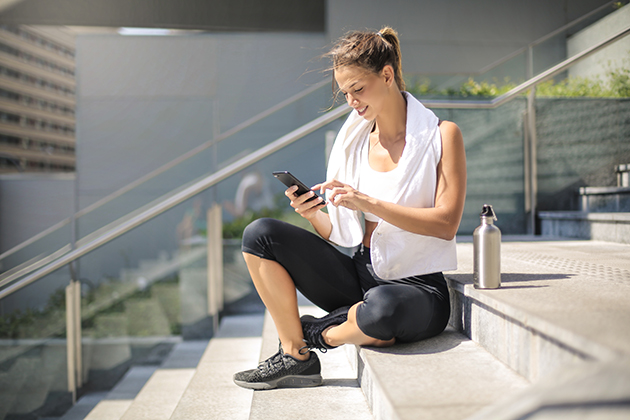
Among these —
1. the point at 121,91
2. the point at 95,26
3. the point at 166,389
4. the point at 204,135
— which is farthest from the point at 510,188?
the point at 95,26

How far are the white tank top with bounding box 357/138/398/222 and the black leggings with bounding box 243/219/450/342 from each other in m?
0.18

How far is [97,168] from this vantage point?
16.9ft

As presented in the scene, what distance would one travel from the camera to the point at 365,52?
4.20 ft

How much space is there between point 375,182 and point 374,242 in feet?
0.63

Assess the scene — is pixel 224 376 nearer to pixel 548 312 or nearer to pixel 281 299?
pixel 281 299

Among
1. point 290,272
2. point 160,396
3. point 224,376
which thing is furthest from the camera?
point 160,396

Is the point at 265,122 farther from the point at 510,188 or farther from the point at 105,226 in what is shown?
the point at 510,188

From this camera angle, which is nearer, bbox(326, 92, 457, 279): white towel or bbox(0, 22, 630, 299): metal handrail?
bbox(326, 92, 457, 279): white towel

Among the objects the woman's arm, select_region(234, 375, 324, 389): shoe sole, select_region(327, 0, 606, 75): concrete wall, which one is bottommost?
select_region(234, 375, 324, 389): shoe sole

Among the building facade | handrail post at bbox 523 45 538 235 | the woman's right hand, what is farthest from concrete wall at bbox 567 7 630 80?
the building facade

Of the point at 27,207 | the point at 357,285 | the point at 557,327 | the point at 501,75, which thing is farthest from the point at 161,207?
the point at 27,207

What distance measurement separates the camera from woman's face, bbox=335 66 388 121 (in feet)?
4.24

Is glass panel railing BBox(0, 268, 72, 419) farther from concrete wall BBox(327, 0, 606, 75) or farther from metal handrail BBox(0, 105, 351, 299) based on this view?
concrete wall BBox(327, 0, 606, 75)

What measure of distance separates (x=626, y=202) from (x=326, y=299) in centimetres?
193
